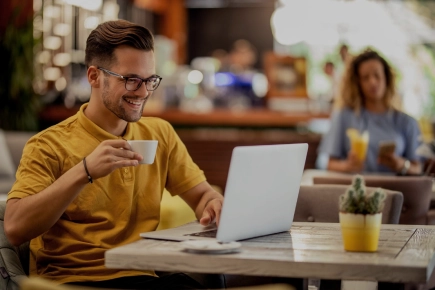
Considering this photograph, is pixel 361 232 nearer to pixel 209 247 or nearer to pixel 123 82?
pixel 209 247

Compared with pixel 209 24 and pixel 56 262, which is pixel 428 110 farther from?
pixel 56 262

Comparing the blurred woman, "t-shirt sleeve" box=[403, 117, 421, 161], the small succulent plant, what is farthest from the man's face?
"t-shirt sleeve" box=[403, 117, 421, 161]

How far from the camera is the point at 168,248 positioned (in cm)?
200

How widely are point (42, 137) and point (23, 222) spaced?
1.01ft

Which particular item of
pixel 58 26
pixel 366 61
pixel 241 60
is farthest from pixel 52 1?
pixel 366 61

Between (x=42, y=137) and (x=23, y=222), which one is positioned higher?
(x=42, y=137)

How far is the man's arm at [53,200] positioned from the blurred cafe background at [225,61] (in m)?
3.12

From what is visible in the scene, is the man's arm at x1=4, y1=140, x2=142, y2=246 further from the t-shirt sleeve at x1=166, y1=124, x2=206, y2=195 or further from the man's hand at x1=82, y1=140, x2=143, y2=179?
the t-shirt sleeve at x1=166, y1=124, x2=206, y2=195

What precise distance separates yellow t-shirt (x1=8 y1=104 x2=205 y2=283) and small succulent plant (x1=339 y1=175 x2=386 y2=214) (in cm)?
67

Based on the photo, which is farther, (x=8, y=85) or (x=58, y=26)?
(x=58, y=26)

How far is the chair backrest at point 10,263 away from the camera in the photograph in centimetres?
229

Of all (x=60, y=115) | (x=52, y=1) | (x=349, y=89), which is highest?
(x=52, y=1)

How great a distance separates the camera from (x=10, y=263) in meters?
2.34

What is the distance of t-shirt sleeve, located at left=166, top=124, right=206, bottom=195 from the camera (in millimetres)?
2721
